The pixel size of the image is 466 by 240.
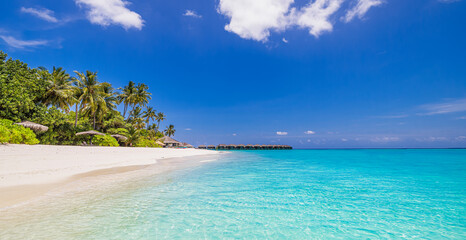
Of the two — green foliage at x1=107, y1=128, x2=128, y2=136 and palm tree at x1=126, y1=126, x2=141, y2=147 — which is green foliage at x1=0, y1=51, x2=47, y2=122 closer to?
green foliage at x1=107, y1=128, x2=128, y2=136

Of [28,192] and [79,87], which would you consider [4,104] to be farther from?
[28,192]

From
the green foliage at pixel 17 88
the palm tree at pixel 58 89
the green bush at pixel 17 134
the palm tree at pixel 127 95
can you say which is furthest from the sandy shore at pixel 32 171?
the palm tree at pixel 127 95

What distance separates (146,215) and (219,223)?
1798 millimetres

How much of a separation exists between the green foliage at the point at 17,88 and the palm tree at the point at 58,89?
8.39 ft

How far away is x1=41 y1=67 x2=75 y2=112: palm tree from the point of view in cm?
2373

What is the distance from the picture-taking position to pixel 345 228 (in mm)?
4387

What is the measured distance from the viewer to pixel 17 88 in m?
17.5

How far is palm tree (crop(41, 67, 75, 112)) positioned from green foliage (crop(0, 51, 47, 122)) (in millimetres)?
2557

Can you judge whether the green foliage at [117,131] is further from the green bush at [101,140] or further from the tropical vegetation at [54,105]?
the green bush at [101,140]

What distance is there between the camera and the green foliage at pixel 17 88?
663 inches

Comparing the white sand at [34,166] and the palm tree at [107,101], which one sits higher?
the palm tree at [107,101]

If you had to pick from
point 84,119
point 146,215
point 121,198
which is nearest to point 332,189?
point 146,215

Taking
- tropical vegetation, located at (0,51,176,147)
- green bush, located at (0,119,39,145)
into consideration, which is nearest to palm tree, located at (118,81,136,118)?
tropical vegetation, located at (0,51,176,147)

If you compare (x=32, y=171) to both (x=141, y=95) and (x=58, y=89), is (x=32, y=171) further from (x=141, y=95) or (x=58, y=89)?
(x=141, y=95)
